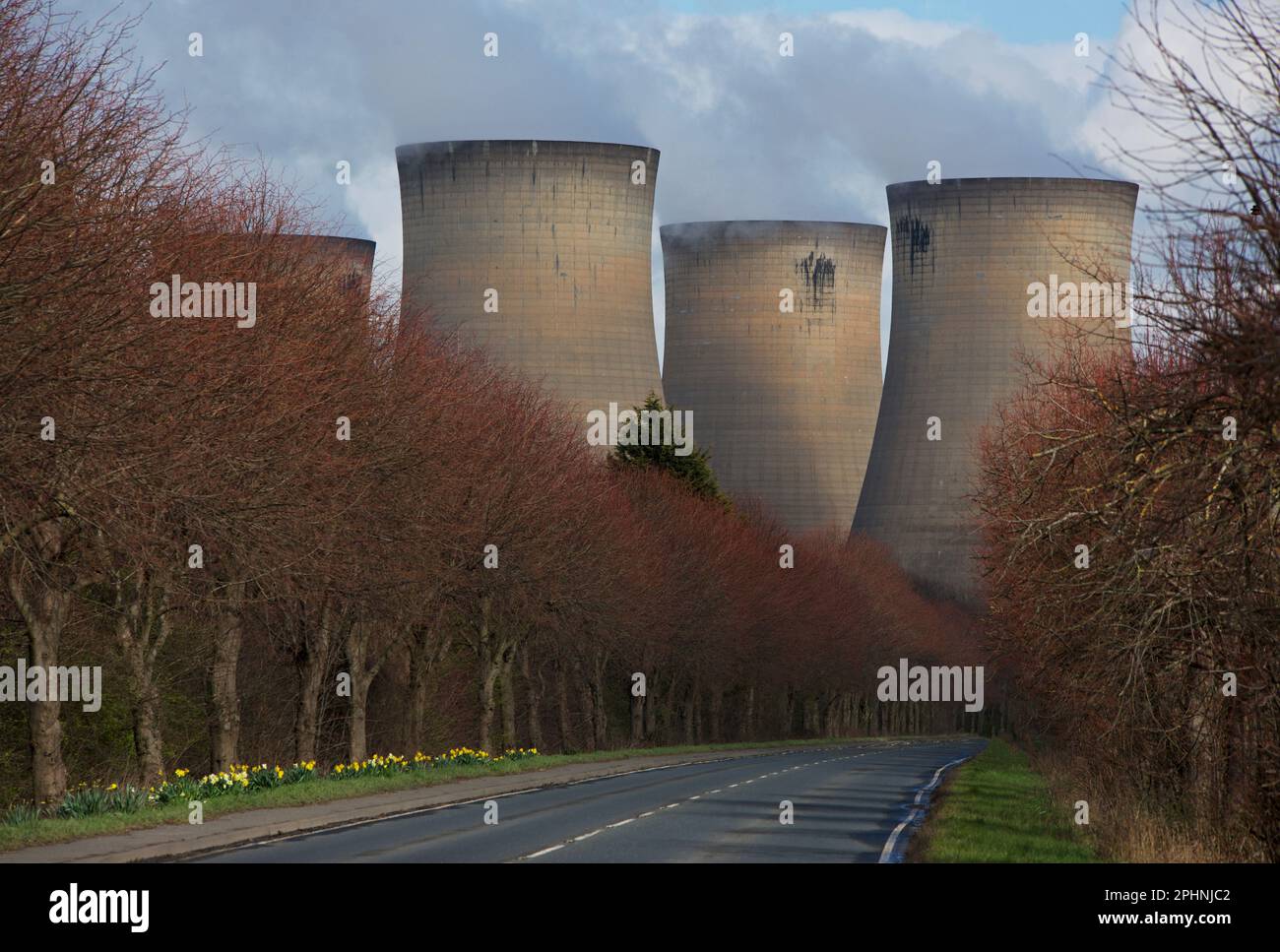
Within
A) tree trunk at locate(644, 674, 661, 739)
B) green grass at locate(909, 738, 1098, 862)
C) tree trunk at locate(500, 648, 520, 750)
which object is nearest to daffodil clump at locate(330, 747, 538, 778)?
tree trunk at locate(500, 648, 520, 750)

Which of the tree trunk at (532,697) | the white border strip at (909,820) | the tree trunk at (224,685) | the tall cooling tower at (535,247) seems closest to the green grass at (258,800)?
the tree trunk at (224,685)

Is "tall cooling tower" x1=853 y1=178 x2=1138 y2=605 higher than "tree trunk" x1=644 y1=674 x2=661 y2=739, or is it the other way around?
"tall cooling tower" x1=853 y1=178 x2=1138 y2=605

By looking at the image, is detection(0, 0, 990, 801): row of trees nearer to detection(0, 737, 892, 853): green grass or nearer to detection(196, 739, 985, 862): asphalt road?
detection(0, 737, 892, 853): green grass

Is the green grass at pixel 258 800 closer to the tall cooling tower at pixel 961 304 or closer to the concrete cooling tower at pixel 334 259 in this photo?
the concrete cooling tower at pixel 334 259

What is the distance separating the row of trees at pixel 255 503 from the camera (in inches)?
567

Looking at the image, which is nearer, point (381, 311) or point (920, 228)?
point (381, 311)

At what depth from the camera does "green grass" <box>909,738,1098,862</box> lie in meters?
15.1

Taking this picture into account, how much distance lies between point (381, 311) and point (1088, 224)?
127 feet

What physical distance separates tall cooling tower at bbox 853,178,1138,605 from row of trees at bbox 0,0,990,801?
17.7 m

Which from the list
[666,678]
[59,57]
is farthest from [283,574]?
[666,678]

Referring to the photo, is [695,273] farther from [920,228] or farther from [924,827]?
[924,827]

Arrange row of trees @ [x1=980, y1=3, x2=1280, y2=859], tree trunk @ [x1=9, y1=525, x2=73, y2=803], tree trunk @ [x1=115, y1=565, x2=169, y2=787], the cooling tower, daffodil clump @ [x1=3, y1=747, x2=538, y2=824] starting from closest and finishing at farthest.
A: row of trees @ [x1=980, y1=3, x2=1280, y2=859]
daffodil clump @ [x1=3, y1=747, x2=538, y2=824]
tree trunk @ [x1=9, y1=525, x2=73, y2=803]
tree trunk @ [x1=115, y1=565, x2=169, y2=787]
the cooling tower

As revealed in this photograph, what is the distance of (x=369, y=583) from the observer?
25.1m

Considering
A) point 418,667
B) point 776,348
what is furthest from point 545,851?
point 776,348
